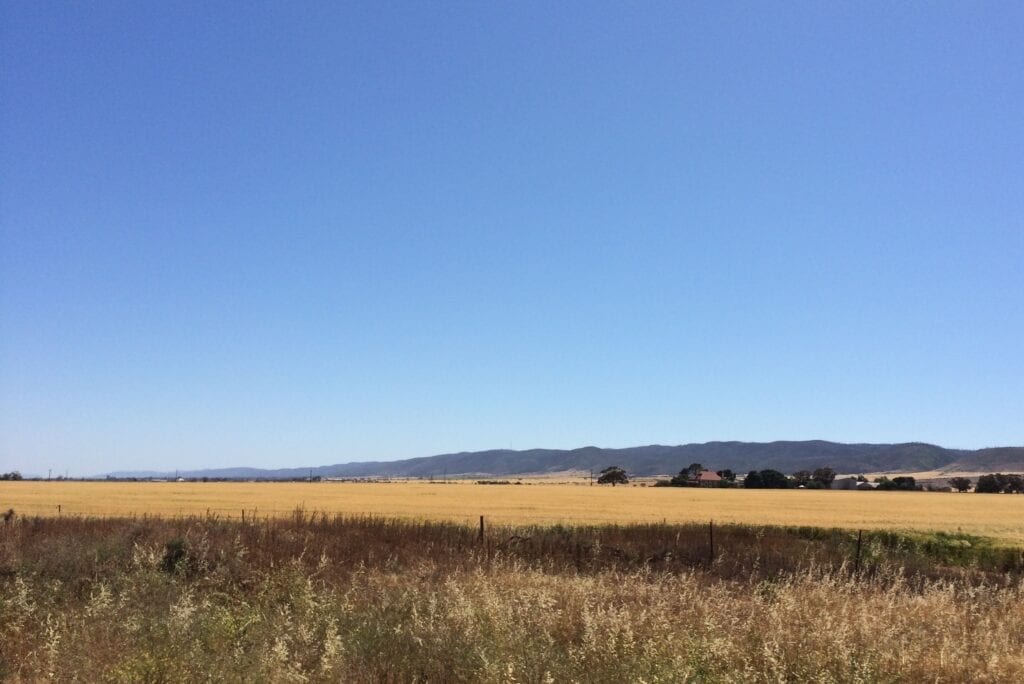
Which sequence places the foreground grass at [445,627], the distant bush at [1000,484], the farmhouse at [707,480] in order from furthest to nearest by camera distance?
1. the farmhouse at [707,480]
2. the distant bush at [1000,484]
3. the foreground grass at [445,627]

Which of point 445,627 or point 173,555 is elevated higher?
point 445,627

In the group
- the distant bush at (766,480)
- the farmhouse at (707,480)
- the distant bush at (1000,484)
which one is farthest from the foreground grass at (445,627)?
the farmhouse at (707,480)

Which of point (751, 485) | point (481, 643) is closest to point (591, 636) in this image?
point (481, 643)

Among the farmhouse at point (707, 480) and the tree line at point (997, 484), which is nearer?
the tree line at point (997, 484)

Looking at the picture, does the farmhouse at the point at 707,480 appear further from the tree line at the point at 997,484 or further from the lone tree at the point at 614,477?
the tree line at the point at 997,484

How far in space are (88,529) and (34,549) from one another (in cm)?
628

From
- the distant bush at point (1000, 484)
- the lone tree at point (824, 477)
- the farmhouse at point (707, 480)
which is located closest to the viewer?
the distant bush at point (1000, 484)

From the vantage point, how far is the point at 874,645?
813 cm

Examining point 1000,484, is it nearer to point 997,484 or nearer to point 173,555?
point 997,484

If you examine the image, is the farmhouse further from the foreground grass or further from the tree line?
the foreground grass

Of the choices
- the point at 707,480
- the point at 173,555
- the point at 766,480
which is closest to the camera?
the point at 173,555

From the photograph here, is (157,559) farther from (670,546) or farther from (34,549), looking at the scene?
(670,546)

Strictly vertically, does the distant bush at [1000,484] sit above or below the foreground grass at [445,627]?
below

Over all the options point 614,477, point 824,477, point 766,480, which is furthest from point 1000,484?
point 614,477
